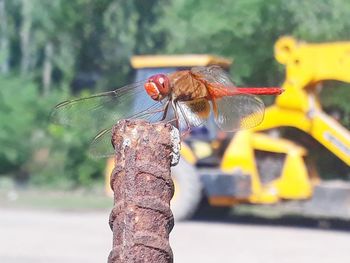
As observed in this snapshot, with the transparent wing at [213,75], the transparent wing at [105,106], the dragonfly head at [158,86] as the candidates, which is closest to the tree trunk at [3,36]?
the transparent wing at [105,106]

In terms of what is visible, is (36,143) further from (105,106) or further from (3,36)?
(105,106)

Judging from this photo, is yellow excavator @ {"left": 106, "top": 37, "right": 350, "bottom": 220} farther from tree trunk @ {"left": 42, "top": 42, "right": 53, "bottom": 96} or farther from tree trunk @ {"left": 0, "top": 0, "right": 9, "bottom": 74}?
tree trunk @ {"left": 42, "top": 42, "right": 53, "bottom": 96}

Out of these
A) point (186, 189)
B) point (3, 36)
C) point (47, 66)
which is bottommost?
point (186, 189)

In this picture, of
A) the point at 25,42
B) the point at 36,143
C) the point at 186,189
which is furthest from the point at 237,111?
the point at 25,42

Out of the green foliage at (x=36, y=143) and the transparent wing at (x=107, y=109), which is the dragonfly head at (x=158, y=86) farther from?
Result: the green foliage at (x=36, y=143)

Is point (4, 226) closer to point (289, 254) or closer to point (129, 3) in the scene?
point (289, 254)

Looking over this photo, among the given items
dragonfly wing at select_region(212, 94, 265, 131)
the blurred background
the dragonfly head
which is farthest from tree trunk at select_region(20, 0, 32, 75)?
the dragonfly head

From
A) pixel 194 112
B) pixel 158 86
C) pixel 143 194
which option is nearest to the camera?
pixel 143 194

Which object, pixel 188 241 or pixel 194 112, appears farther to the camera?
pixel 188 241

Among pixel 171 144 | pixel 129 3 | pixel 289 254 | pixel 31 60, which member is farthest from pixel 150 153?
pixel 31 60
